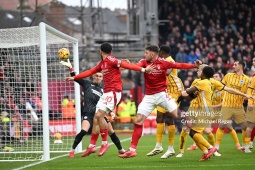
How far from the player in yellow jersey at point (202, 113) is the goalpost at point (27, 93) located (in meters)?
3.25

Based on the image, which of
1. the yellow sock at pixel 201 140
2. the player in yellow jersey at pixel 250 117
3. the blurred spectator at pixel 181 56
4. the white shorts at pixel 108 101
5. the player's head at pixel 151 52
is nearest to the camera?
the yellow sock at pixel 201 140

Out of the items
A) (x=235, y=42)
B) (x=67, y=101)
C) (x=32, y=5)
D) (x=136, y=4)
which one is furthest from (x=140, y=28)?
(x=67, y=101)

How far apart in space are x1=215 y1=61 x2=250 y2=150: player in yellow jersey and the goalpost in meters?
3.67

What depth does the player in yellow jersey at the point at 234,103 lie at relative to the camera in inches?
676

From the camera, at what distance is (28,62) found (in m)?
18.5

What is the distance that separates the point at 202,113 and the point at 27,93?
21.1 ft

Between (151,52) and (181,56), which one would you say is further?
(181,56)

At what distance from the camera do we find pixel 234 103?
17.5 m

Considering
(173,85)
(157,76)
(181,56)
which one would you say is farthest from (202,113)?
(181,56)

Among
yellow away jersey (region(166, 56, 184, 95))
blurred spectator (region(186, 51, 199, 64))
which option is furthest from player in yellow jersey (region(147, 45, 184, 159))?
blurred spectator (region(186, 51, 199, 64))

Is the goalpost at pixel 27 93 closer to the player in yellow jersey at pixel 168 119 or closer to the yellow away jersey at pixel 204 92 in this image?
the player in yellow jersey at pixel 168 119

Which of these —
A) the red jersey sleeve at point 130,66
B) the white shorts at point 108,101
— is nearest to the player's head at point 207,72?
the red jersey sleeve at point 130,66

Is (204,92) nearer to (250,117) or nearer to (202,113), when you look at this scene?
(202,113)

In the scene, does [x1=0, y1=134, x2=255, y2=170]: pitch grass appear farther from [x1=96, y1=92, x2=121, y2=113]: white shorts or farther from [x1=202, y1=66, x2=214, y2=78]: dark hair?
[x1=202, y1=66, x2=214, y2=78]: dark hair
